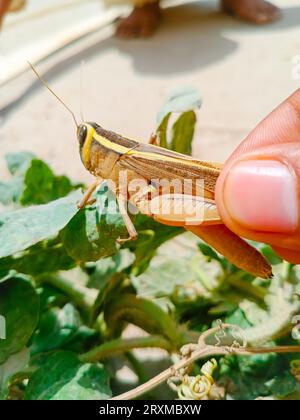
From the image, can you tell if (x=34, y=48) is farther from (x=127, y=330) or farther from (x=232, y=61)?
(x=127, y=330)

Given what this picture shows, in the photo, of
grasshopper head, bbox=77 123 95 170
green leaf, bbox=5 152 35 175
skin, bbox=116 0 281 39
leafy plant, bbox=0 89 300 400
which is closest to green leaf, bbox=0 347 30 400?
leafy plant, bbox=0 89 300 400

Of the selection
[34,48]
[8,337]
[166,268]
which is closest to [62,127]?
[34,48]

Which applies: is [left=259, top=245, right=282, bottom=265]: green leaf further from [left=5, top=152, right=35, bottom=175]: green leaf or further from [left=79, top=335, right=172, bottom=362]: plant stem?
[left=5, top=152, right=35, bottom=175]: green leaf

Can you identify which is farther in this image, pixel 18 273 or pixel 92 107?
pixel 92 107

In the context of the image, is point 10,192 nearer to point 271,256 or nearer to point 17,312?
point 17,312

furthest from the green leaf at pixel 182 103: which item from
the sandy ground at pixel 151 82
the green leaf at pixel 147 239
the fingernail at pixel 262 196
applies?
the sandy ground at pixel 151 82

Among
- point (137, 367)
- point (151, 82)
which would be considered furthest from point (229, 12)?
point (137, 367)

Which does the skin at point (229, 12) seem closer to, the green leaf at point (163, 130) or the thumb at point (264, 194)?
the green leaf at point (163, 130)
